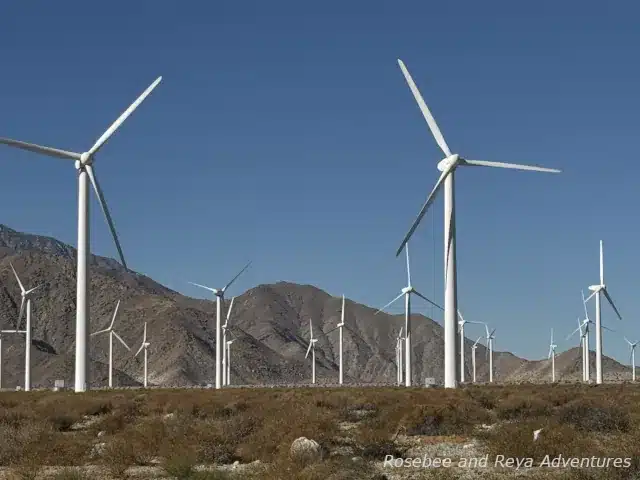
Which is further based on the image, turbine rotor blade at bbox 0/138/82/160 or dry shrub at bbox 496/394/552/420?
turbine rotor blade at bbox 0/138/82/160

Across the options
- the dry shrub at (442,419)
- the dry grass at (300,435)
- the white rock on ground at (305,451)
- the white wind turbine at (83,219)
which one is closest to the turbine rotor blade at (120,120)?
the white wind turbine at (83,219)

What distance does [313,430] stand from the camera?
80.2 feet

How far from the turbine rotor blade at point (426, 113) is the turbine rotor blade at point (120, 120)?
1411 centimetres

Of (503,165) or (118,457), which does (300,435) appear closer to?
(118,457)

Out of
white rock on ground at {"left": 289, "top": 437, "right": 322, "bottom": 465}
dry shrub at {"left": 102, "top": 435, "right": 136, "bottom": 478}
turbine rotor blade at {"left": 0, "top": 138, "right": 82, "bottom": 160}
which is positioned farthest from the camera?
turbine rotor blade at {"left": 0, "top": 138, "right": 82, "bottom": 160}

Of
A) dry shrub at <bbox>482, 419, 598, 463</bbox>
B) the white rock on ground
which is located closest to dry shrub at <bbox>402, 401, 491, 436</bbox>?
dry shrub at <bbox>482, 419, 598, 463</bbox>

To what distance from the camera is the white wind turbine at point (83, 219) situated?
168 feet

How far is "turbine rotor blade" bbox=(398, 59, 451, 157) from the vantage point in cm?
5391

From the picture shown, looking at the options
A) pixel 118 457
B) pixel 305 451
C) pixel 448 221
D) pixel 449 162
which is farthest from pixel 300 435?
pixel 449 162

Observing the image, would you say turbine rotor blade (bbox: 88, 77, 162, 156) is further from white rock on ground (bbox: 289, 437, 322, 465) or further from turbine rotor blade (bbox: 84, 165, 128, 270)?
white rock on ground (bbox: 289, 437, 322, 465)

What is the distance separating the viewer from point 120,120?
55.2m

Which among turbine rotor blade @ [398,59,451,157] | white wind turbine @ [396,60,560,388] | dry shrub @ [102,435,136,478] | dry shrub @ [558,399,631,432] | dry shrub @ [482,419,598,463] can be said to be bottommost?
dry shrub @ [102,435,136,478]

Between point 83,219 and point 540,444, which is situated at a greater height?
point 83,219

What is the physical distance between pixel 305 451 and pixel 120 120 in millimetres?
38077
